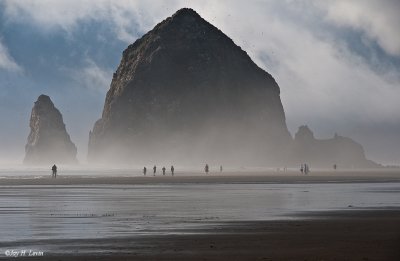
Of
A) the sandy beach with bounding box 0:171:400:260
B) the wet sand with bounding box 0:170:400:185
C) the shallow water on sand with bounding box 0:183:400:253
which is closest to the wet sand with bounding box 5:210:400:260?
the sandy beach with bounding box 0:171:400:260

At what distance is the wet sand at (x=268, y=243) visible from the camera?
18.7 metres

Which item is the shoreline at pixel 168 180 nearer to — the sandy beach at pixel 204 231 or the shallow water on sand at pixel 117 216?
the shallow water on sand at pixel 117 216

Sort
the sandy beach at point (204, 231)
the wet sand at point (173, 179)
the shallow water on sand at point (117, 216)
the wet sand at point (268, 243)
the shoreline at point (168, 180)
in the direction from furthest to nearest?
the wet sand at point (173, 179), the shoreline at point (168, 180), the shallow water on sand at point (117, 216), the sandy beach at point (204, 231), the wet sand at point (268, 243)

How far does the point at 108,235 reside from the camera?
23719mm

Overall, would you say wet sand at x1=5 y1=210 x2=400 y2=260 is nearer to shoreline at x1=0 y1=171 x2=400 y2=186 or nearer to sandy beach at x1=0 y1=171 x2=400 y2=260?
sandy beach at x1=0 y1=171 x2=400 y2=260

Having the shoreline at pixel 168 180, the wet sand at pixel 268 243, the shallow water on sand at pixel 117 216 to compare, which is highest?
the shoreline at pixel 168 180

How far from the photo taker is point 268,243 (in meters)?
21.4

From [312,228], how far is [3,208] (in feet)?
59.0

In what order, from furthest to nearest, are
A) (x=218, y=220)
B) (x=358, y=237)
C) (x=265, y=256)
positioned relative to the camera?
(x=218, y=220)
(x=358, y=237)
(x=265, y=256)

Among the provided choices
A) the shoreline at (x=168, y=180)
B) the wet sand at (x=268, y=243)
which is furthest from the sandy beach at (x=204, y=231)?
the shoreline at (x=168, y=180)

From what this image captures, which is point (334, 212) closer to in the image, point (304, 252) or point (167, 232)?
point (167, 232)

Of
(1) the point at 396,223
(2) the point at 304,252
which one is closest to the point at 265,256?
(2) the point at 304,252

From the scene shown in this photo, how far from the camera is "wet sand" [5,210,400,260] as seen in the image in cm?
1870

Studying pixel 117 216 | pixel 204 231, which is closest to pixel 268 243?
pixel 204 231
